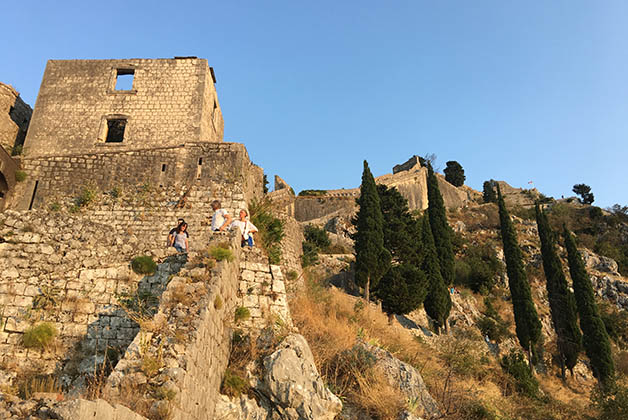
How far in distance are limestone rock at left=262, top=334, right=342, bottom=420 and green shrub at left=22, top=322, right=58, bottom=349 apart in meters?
3.52

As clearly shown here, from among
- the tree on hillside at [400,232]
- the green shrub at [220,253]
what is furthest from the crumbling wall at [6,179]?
the tree on hillside at [400,232]

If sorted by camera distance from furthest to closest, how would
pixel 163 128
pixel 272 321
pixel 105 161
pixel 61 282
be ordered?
pixel 163 128, pixel 105 161, pixel 272 321, pixel 61 282

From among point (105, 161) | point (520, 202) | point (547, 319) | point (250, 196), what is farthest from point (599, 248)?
point (105, 161)

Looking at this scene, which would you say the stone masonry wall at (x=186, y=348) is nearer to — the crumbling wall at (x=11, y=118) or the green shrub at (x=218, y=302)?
the green shrub at (x=218, y=302)

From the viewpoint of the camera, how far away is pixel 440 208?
111ft

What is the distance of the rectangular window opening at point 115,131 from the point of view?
1571 centimetres

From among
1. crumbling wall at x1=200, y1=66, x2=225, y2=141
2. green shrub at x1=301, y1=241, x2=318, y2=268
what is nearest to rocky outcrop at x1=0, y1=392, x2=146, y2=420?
crumbling wall at x1=200, y1=66, x2=225, y2=141

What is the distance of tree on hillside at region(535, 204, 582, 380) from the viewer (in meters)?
29.3

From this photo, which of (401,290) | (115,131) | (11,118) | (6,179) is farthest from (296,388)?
(11,118)

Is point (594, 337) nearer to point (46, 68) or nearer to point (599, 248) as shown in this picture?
point (599, 248)

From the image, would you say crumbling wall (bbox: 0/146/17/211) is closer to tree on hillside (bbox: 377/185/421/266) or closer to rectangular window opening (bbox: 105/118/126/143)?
rectangular window opening (bbox: 105/118/126/143)

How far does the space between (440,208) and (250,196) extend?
24040 mm

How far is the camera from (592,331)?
27.6m

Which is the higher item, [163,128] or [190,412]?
[163,128]
